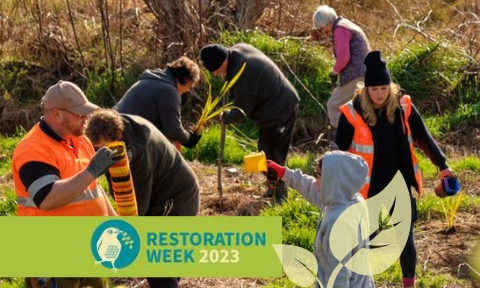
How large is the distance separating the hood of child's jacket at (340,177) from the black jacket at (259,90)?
9.97ft

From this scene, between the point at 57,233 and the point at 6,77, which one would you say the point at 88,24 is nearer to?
the point at 6,77

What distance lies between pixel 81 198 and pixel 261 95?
3116 mm

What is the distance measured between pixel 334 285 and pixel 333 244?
0.65ft

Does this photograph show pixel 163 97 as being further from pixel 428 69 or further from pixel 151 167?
pixel 428 69

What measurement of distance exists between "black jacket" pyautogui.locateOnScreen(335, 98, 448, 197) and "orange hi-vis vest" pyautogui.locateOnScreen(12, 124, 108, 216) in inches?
64.4

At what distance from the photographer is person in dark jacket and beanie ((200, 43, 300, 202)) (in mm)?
7227

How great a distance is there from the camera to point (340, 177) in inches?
169

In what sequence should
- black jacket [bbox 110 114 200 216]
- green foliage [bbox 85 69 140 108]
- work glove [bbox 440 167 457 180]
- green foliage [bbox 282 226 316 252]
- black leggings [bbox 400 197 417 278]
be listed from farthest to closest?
green foliage [bbox 85 69 140 108], green foliage [bbox 282 226 316 252], work glove [bbox 440 167 457 180], black leggings [bbox 400 197 417 278], black jacket [bbox 110 114 200 216]

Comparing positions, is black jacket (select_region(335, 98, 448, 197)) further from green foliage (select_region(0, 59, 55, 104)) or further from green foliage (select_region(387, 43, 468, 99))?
green foliage (select_region(0, 59, 55, 104))

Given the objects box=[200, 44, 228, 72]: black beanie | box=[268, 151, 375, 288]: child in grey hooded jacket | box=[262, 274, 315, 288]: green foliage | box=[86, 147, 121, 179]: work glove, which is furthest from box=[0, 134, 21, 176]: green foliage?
box=[268, 151, 375, 288]: child in grey hooded jacket

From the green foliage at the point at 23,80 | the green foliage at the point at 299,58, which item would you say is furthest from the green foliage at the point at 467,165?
the green foliage at the point at 23,80

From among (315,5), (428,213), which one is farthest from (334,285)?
(315,5)

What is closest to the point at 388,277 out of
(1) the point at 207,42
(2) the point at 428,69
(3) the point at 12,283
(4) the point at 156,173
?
(4) the point at 156,173

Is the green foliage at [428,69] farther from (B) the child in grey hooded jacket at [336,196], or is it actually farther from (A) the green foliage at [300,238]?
(B) the child in grey hooded jacket at [336,196]
